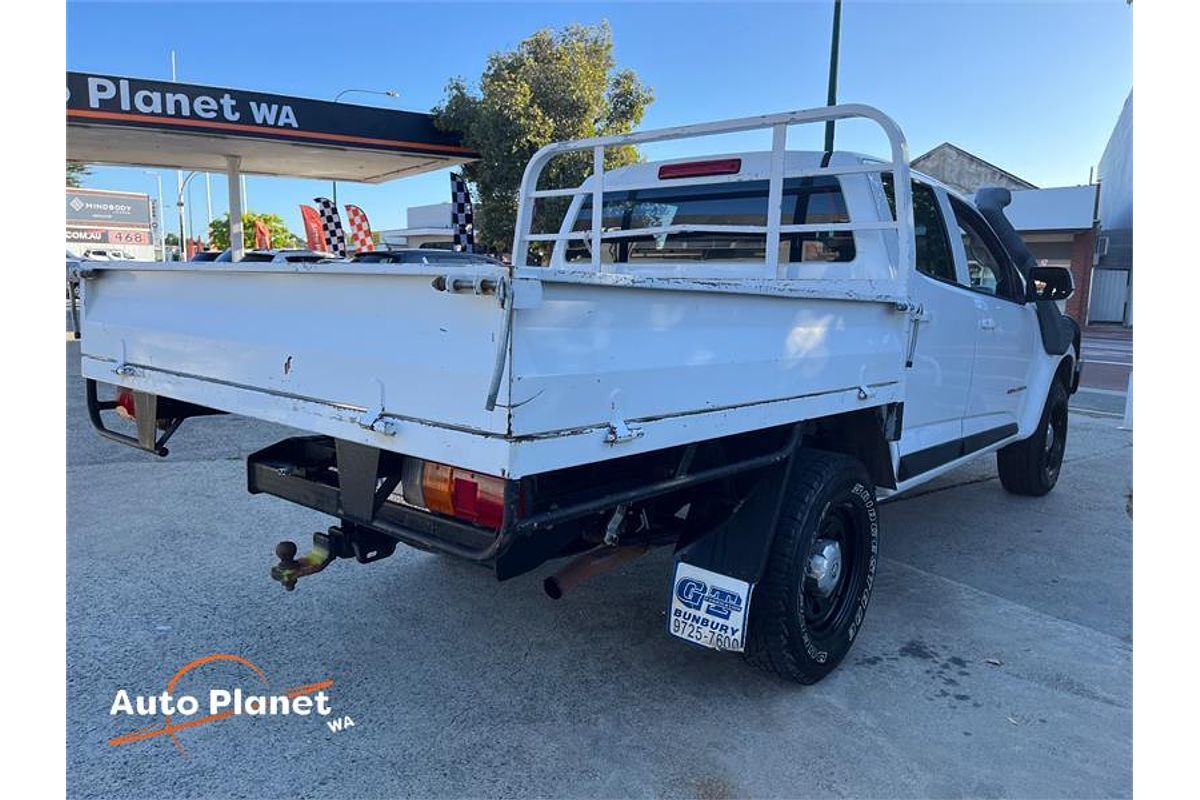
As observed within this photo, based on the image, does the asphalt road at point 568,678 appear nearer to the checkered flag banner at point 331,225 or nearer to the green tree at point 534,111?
the green tree at point 534,111

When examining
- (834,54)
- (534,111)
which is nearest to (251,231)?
(534,111)

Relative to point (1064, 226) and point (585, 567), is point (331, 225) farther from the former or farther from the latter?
point (1064, 226)

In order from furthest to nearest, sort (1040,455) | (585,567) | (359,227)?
(359,227) < (1040,455) < (585,567)

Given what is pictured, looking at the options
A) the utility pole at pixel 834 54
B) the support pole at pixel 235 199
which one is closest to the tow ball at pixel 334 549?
the utility pole at pixel 834 54

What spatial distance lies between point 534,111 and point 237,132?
5567mm

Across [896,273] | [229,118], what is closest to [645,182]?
[896,273]

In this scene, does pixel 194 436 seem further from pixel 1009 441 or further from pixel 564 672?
pixel 1009 441

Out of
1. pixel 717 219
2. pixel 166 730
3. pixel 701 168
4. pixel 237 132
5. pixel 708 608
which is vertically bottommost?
pixel 166 730

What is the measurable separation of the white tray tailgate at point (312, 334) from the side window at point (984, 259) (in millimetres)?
3362

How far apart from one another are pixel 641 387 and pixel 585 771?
129cm

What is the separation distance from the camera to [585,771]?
102 inches

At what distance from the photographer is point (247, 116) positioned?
48.4 ft

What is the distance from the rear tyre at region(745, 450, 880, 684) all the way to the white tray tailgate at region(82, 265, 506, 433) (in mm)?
1446

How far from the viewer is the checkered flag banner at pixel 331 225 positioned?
1955 cm
